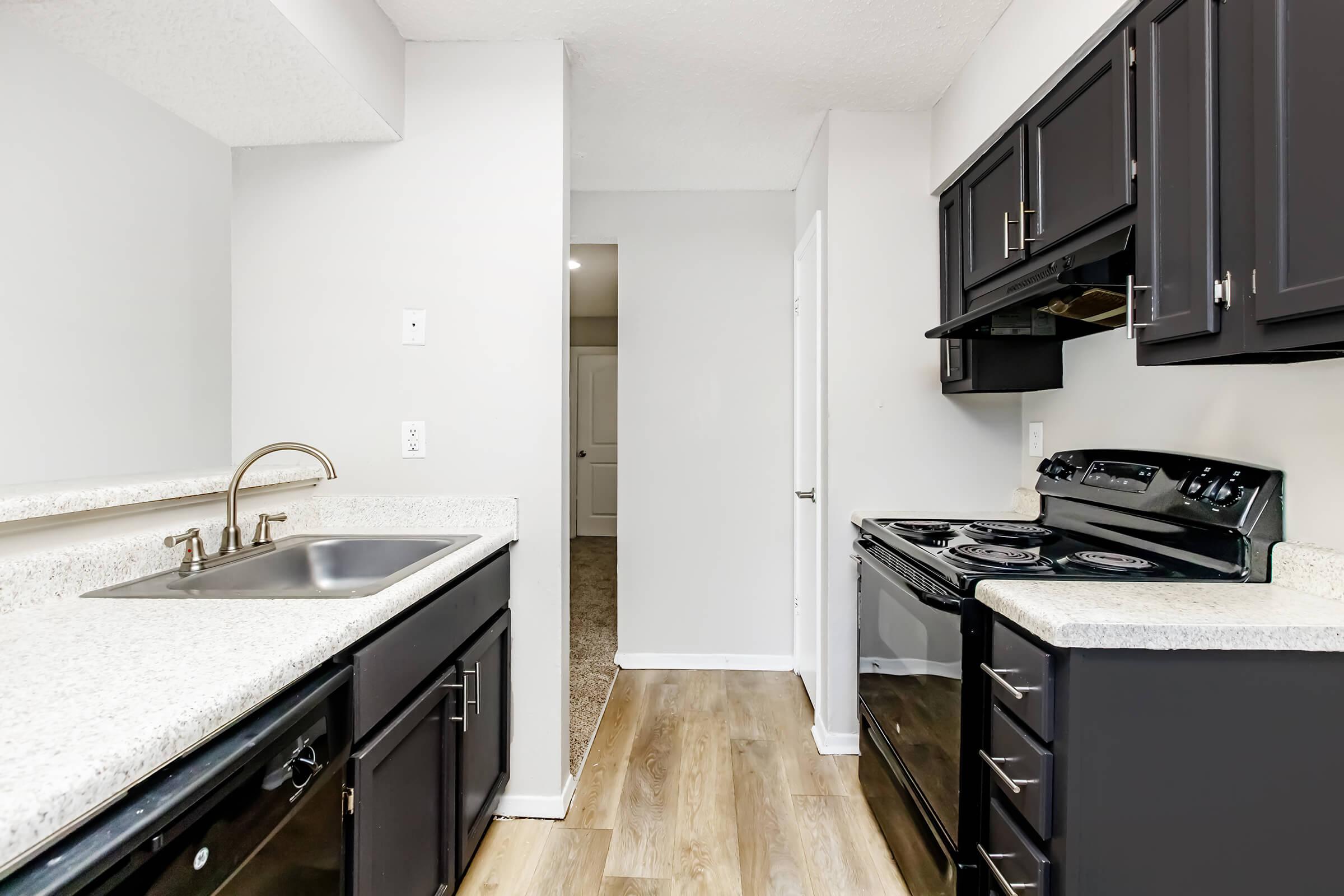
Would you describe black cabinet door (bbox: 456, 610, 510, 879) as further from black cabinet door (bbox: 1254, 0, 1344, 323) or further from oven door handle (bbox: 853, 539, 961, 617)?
black cabinet door (bbox: 1254, 0, 1344, 323)

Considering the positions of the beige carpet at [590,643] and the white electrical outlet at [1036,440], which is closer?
the white electrical outlet at [1036,440]

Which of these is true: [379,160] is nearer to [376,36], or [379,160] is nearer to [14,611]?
[376,36]

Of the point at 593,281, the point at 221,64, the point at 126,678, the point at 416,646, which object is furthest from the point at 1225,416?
the point at 593,281

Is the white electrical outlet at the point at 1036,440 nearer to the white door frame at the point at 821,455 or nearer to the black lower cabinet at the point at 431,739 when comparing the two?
the white door frame at the point at 821,455

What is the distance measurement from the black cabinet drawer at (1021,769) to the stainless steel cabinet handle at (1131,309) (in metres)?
0.80

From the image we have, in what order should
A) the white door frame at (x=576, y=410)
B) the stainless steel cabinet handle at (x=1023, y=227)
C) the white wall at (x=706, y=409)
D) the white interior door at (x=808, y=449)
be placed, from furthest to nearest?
the white door frame at (x=576, y=410), the white wall at (x=706, y=409), the white interior door at (x=808, y=449), the stainless steel cabinet handle at (x=1023, y=227)

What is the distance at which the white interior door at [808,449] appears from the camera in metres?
2.50

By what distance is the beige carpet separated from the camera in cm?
259

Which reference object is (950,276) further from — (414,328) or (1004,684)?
(414,328)

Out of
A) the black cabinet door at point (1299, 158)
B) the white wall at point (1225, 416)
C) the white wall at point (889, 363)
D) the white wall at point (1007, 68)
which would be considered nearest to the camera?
the black cabinet door at point (1299, 158)

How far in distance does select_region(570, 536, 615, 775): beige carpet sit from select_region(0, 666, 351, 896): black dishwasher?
1345 millimetres

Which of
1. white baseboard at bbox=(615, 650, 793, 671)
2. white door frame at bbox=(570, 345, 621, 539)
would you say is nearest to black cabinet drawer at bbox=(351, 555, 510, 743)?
white baseboard at bbox=(615, 650, 793, 671)

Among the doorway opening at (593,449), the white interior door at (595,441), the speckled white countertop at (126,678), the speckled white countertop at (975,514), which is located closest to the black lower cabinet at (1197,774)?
the speckled white countertop at (975,514)

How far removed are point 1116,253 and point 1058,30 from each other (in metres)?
0.63
